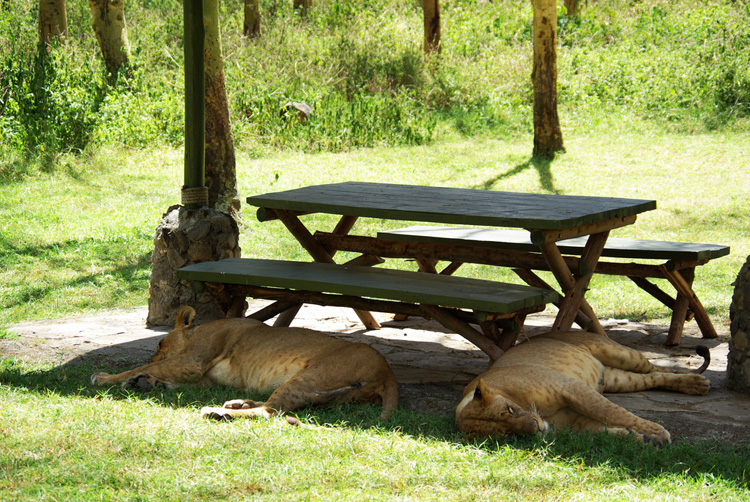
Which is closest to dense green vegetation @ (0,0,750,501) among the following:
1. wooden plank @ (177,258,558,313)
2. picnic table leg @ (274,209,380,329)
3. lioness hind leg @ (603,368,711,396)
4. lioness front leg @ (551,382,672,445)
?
lioness front leg @ (551,382,672,445)

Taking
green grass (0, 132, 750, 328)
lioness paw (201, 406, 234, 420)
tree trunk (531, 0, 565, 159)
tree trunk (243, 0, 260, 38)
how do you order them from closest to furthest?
1. lioness paw (201, 406, 234, 420)
2. green grass (0, 132, 750, 328)
3. tree trunk (531, 0, 565, 159)
4. tree trunk (243, 0, 260, 38)

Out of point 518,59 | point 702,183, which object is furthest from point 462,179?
point 518,59

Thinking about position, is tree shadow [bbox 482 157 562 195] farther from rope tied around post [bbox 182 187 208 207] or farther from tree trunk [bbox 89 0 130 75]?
rope tied around post [bbox 182 187 208 207]

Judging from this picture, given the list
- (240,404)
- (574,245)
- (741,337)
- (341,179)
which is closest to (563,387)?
(741,337)

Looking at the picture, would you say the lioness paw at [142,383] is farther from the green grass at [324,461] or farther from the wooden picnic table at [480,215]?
the wooden picnic table at [480,215]

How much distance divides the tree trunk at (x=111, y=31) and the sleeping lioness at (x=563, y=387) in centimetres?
1030

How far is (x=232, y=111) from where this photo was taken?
1352 cm

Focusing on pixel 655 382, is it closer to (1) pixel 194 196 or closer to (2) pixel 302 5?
(1) pixel 194 196

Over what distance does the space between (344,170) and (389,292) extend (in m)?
8.15

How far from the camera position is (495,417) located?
11.7 feet

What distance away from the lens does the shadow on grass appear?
3.40 m

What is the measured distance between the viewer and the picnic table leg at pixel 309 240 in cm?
584

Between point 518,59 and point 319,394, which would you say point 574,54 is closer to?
point 518,59

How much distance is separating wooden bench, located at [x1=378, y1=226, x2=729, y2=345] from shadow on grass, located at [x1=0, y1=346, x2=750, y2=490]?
1606 millimetres
